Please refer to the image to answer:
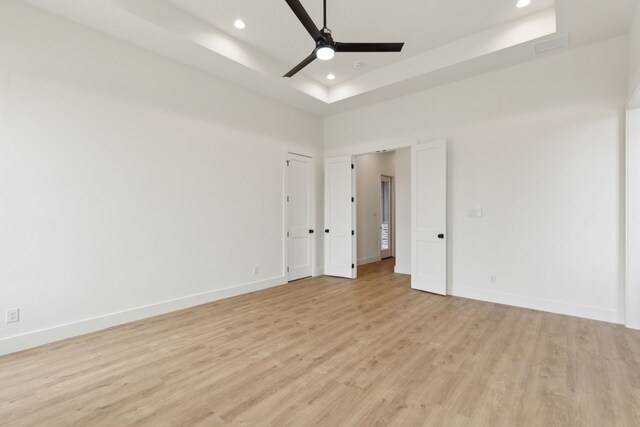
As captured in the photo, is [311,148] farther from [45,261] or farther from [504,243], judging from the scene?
[45,261]

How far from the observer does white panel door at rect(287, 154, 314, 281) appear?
5.69 meters

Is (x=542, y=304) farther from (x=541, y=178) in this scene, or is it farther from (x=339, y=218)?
(x=339, y=218)

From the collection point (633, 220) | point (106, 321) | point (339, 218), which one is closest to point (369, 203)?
point (339, 218)

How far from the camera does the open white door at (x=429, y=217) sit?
4695 mm

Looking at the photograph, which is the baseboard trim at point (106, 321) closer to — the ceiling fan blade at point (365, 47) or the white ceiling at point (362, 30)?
the white ceiling at point (362, 30)

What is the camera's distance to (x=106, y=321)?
11.1ft

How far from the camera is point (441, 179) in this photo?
4.72 metres

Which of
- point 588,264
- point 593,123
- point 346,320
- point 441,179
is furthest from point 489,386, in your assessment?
point 593,123

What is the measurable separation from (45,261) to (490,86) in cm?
602

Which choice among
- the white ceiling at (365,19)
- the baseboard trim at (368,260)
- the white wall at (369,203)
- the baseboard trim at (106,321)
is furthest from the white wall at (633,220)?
the baseboard trim at (106,321)

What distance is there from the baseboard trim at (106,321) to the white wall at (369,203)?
11.7 ft

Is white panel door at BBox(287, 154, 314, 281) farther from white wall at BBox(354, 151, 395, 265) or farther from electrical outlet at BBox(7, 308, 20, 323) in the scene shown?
electrical outlet at BBox(7, 308, 20, 323)

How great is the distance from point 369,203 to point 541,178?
4.24 meters

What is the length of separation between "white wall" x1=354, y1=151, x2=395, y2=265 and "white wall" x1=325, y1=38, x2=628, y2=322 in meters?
2.72
